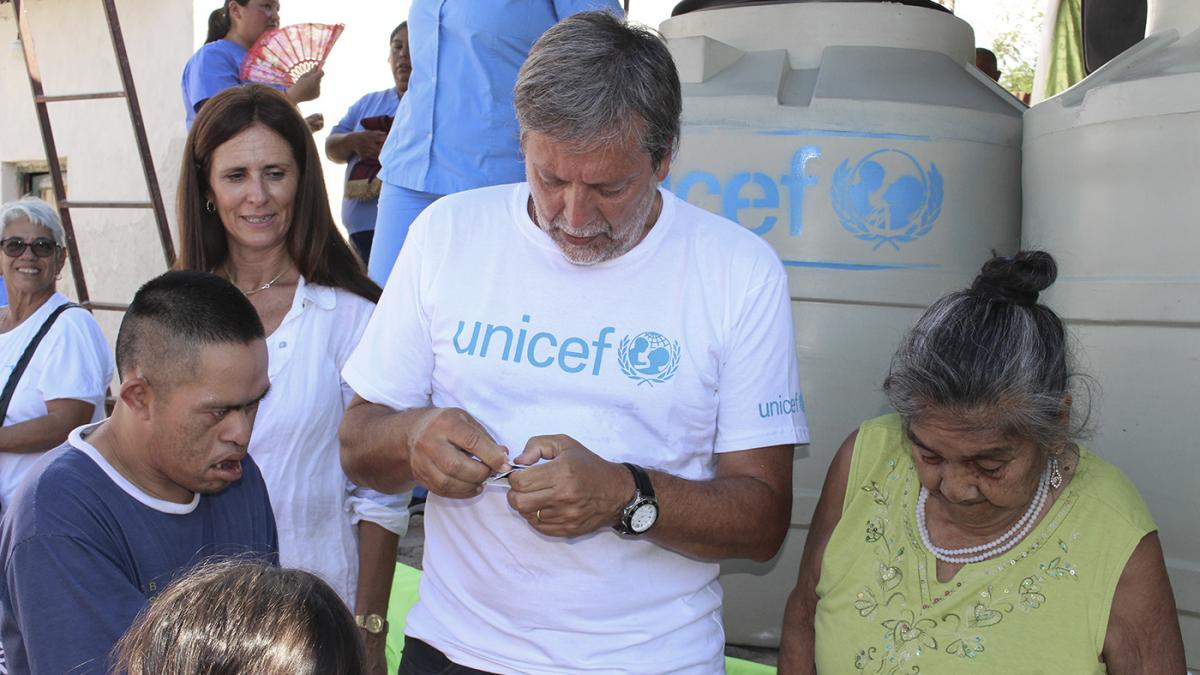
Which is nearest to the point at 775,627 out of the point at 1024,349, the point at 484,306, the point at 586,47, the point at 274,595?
the point at 1024,349

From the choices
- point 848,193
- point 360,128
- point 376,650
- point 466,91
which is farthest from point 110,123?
point 376,650

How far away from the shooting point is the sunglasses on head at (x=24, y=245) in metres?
4.14

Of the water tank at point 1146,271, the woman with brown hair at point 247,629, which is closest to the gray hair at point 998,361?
the water tank at point 1146,271

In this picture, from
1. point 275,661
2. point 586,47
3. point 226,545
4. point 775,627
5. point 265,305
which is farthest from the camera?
point 775,627

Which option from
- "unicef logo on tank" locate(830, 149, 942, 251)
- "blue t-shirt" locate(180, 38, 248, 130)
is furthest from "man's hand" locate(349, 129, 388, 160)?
"unicef logo on tank" locate(830, 149, 942, 251)

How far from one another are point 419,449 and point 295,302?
2.57ft

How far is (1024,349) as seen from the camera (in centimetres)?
202

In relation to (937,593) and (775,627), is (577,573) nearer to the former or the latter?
(937,593)

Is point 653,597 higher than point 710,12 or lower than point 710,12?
lower

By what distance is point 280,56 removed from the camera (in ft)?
15.6

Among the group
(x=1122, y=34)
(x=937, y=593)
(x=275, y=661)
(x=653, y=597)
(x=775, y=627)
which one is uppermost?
(x=1122, y=34)

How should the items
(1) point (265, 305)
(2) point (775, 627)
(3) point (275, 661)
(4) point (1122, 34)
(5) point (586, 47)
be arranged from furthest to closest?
(4) point (1122, 34) → (2) point (775, 627) → (1) point (265, 305) → (5) point (586, 47) → (3) point (275, 661)

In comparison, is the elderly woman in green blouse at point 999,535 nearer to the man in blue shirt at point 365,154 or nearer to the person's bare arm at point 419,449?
the person's bare arm at point 419,449

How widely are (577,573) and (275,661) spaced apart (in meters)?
0.65
